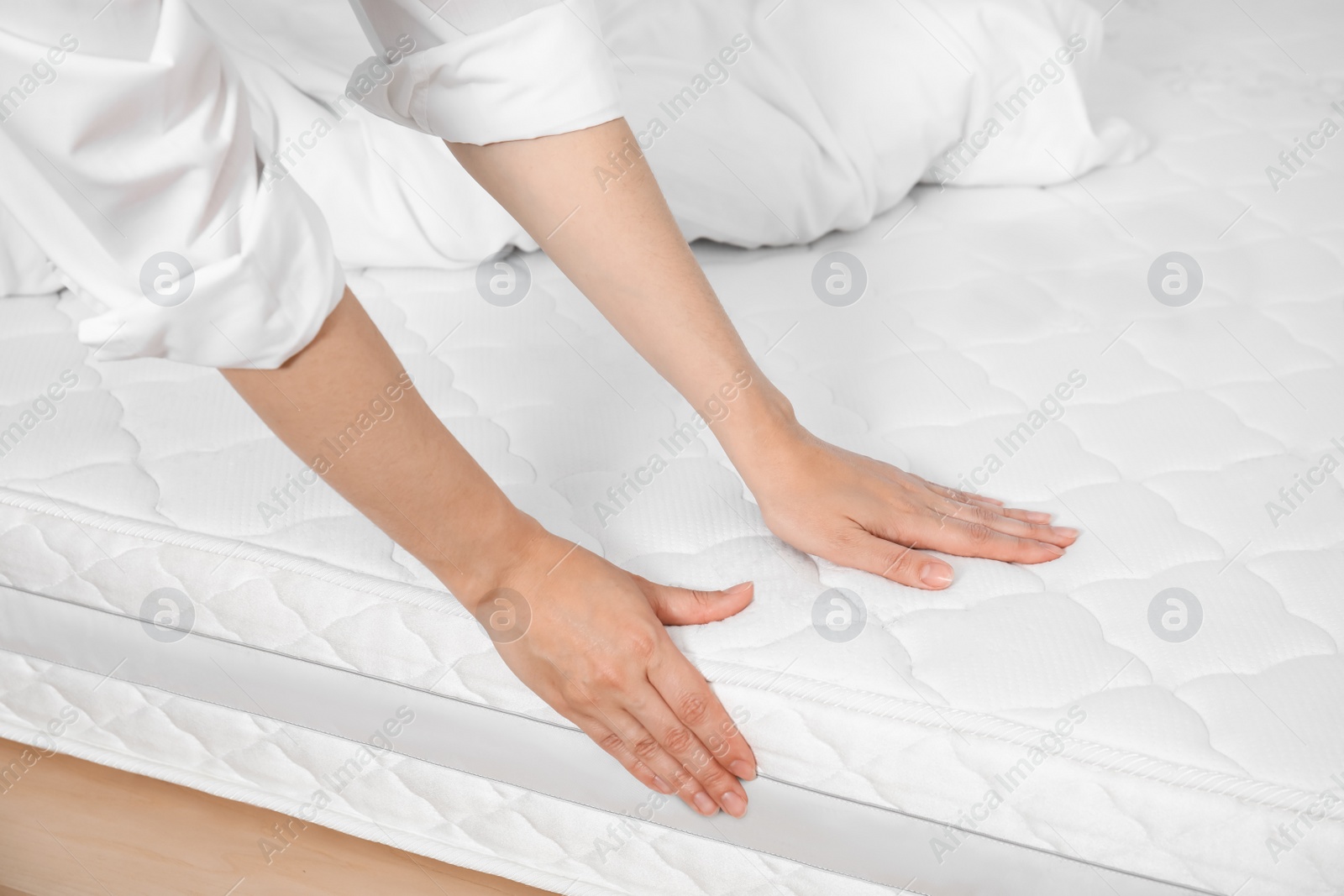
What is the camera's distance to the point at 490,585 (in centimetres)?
65

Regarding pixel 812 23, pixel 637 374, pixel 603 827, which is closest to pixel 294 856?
pixel 603 827

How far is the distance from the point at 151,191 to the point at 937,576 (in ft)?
1.77

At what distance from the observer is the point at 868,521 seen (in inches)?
29.0

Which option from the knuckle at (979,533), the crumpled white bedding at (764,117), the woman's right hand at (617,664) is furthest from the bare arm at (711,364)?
the crumpled white bedding at (764,117)

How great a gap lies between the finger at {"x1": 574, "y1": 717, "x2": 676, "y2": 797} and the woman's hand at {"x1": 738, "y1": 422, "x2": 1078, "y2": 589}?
192 millimetres

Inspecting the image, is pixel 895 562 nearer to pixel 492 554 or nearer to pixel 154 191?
pixel 492 554

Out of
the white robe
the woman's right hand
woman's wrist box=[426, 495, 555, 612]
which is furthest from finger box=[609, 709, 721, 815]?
the white robe

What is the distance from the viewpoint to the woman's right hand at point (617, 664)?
0.65 m

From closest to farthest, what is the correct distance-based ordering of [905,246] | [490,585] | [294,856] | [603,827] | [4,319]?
[490,585], [603,827], [294,856], [4,319], [905,246]

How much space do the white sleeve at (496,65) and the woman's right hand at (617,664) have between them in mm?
275

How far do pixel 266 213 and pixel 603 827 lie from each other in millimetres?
511

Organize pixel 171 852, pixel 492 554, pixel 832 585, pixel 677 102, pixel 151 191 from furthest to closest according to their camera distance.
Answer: pixel 677 102
pixel 171 852
pixel 832 585
pixel 492 554
pixel 151 191

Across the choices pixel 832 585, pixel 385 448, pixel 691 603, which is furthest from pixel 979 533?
pixel 385 448

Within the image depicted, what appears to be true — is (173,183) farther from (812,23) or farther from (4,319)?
(812,23)
